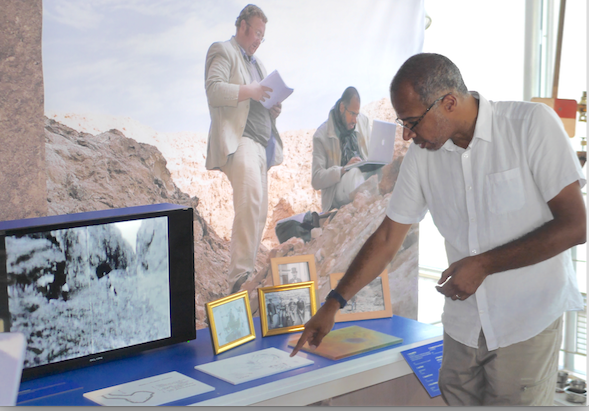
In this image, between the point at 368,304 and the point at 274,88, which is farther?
the point at 274,88

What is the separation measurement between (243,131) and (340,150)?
2.06 feet

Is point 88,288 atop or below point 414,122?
below

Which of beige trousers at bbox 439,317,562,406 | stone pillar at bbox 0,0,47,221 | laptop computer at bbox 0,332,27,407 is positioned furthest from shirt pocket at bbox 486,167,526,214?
stone pillar at bbox 0,0,47,221

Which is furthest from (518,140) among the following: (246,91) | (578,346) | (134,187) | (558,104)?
(578,346)

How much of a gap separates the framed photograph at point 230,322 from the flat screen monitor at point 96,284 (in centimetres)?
10

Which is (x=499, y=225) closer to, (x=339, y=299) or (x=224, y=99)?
(x=339, y=299)

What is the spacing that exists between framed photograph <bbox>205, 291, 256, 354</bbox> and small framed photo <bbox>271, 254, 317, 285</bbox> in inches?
11.8

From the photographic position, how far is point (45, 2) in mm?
2000

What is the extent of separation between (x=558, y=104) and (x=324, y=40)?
4.53ft

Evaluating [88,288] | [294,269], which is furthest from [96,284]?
[294,269]

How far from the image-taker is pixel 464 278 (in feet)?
5.11

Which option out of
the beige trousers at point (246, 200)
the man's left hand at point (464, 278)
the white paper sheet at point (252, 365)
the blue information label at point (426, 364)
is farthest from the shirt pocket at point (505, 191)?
the beige trousers at point (246, 200)

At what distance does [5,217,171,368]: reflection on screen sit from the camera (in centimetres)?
164

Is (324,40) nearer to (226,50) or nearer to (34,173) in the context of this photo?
(226,50)
